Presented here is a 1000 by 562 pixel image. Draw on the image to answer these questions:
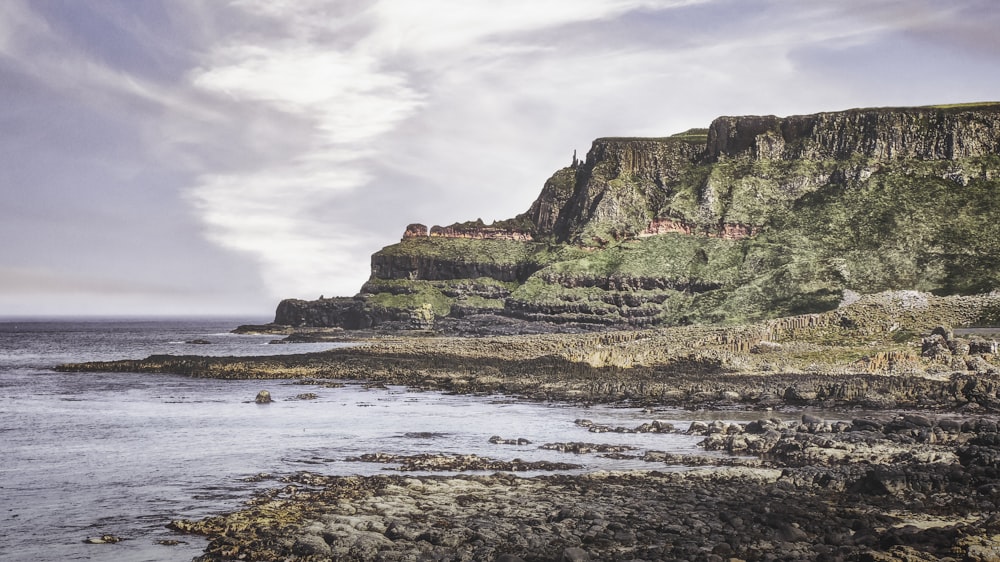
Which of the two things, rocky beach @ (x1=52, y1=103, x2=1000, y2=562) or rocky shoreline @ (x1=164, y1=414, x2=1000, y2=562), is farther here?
rocky beach @ (x1=52, y1=103, x2=1000, y2=562)

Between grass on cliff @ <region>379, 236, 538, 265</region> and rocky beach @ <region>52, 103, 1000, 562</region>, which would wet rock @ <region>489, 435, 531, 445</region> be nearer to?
rocky beach @ <region>52, 103, 1000, 562</region>

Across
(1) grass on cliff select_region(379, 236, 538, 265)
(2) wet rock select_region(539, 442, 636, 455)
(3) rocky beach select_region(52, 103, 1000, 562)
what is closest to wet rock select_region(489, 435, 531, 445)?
(3) rocky beach select_region(52, 103, 1000, 562)

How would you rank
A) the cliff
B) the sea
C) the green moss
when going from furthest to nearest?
the green moss → the cliff → the sea

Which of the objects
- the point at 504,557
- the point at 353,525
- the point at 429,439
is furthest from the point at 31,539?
the point at 429,439

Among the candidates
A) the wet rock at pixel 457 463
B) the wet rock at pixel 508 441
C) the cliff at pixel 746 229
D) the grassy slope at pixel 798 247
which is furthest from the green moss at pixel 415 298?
the wet rock at pixel 457 463

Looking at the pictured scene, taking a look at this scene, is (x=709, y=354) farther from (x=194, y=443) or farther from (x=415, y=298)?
(x=415, y=298)

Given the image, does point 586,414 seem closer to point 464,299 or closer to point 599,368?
point 599,368

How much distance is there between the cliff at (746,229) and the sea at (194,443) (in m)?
62.4

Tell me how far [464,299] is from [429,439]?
414ft

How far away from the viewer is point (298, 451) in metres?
31.2

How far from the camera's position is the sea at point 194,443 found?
20.9 meters

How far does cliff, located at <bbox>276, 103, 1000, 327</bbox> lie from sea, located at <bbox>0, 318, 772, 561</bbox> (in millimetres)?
62405

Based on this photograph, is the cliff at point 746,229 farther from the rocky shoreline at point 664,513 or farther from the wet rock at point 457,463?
the rocky shoreline at point 664,513

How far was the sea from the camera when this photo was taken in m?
20.9
